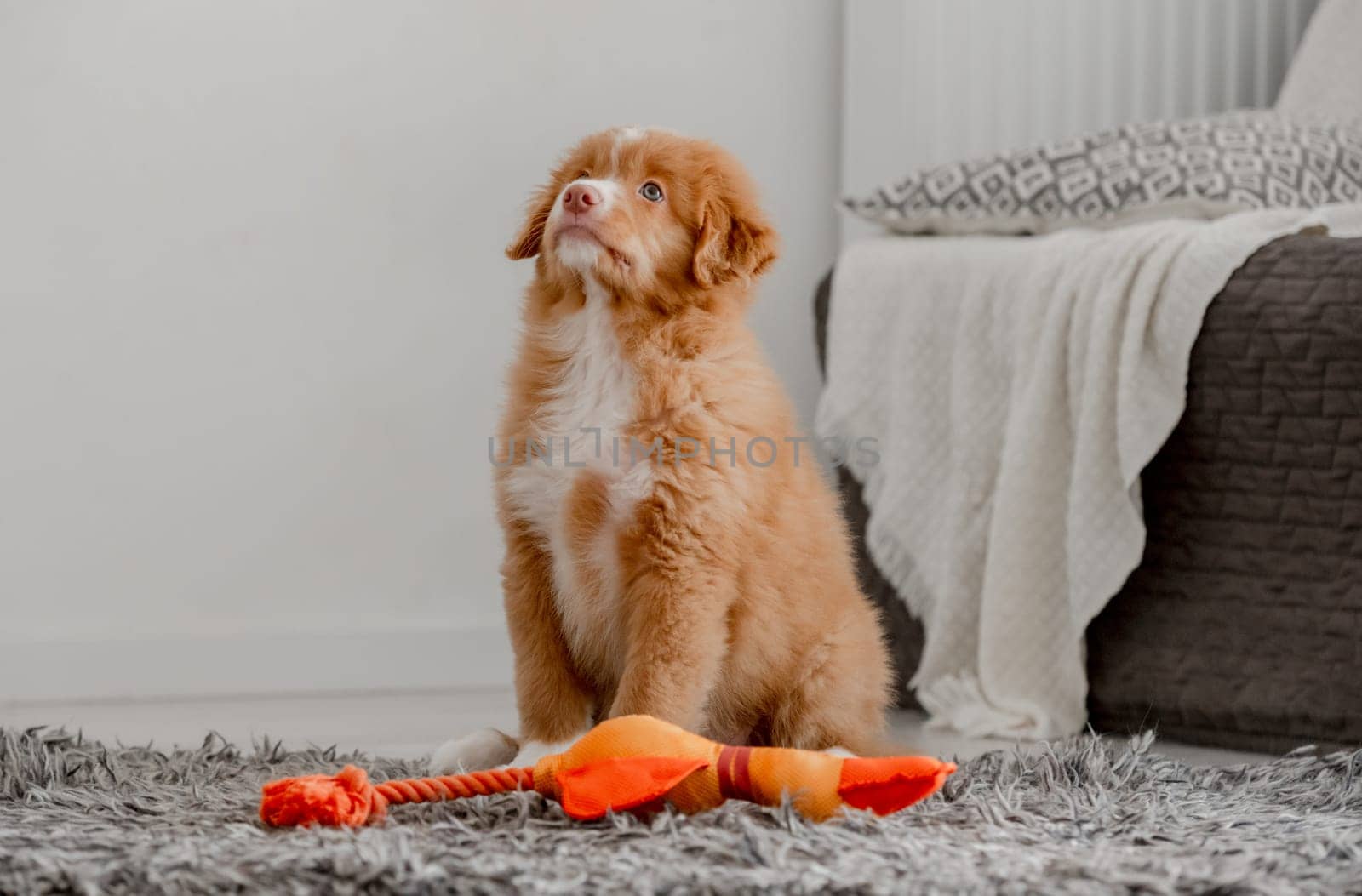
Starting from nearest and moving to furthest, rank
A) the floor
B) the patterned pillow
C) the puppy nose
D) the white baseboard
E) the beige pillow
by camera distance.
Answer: the puppy nose < the floor < the patterned pillow < the white baseboard < the beige pillow

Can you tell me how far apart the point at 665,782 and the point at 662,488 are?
306 mm

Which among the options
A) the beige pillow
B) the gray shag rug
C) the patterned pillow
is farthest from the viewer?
the beige pillow

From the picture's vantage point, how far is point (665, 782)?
4.12ft

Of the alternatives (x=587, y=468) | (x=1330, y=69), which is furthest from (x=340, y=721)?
(x=1330, y=69)

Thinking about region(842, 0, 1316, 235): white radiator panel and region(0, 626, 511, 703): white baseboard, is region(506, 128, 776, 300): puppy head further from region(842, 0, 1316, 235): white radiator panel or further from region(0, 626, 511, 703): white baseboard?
region(842, 0, 1316, 235): white radiator panel

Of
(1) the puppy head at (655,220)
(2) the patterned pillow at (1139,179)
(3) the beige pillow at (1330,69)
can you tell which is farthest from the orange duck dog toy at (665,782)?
(3) the beige pillow at (1330,69)

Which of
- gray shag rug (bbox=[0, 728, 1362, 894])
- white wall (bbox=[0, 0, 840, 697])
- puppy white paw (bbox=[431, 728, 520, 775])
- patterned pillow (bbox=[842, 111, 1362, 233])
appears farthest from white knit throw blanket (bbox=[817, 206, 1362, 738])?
puppy white paw (bbox=[431, 728, 520, 775])

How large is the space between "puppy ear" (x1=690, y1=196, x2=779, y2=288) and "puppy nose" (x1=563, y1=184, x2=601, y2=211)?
0.12m

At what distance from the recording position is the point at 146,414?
249 cm

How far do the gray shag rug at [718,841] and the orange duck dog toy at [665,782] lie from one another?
0.02 m

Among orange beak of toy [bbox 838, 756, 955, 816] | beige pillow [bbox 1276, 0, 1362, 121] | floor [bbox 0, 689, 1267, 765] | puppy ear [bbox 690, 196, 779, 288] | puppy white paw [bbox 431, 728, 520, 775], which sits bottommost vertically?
floor [bbox 0, 689, 1267, 765]

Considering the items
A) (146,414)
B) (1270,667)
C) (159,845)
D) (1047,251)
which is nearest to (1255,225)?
(1047,251)

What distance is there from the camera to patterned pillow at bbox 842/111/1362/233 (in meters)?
2.21

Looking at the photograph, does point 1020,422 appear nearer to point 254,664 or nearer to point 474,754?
point 474,754
